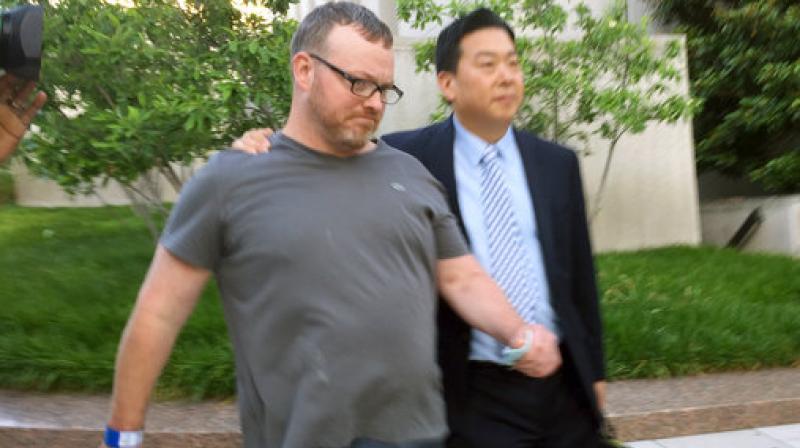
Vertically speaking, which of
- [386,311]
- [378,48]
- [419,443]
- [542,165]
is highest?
[378,48]

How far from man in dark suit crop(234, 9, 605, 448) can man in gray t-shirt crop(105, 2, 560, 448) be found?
37 centimetres

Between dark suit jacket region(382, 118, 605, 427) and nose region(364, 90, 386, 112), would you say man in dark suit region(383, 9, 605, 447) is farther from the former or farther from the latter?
nose region(364, 90, 386, 112)

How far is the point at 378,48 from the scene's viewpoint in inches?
80.1

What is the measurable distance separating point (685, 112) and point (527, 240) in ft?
19.2

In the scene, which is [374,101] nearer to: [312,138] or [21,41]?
[312,138]

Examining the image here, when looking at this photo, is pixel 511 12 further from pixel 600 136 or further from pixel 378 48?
pixel 378 48

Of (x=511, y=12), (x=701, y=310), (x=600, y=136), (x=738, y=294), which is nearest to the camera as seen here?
(x=701, y=310)

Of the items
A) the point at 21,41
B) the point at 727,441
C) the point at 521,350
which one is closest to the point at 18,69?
the point at 21,41

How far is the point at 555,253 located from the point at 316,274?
83 cm

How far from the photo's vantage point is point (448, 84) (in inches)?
104

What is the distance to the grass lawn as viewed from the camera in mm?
5227

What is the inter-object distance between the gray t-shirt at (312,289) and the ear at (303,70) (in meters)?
0.13

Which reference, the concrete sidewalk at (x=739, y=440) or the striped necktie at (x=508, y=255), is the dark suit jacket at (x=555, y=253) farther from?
the concrete sidewalk at (x=739, y=440)

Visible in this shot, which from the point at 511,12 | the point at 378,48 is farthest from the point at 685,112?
the point at 378,48
